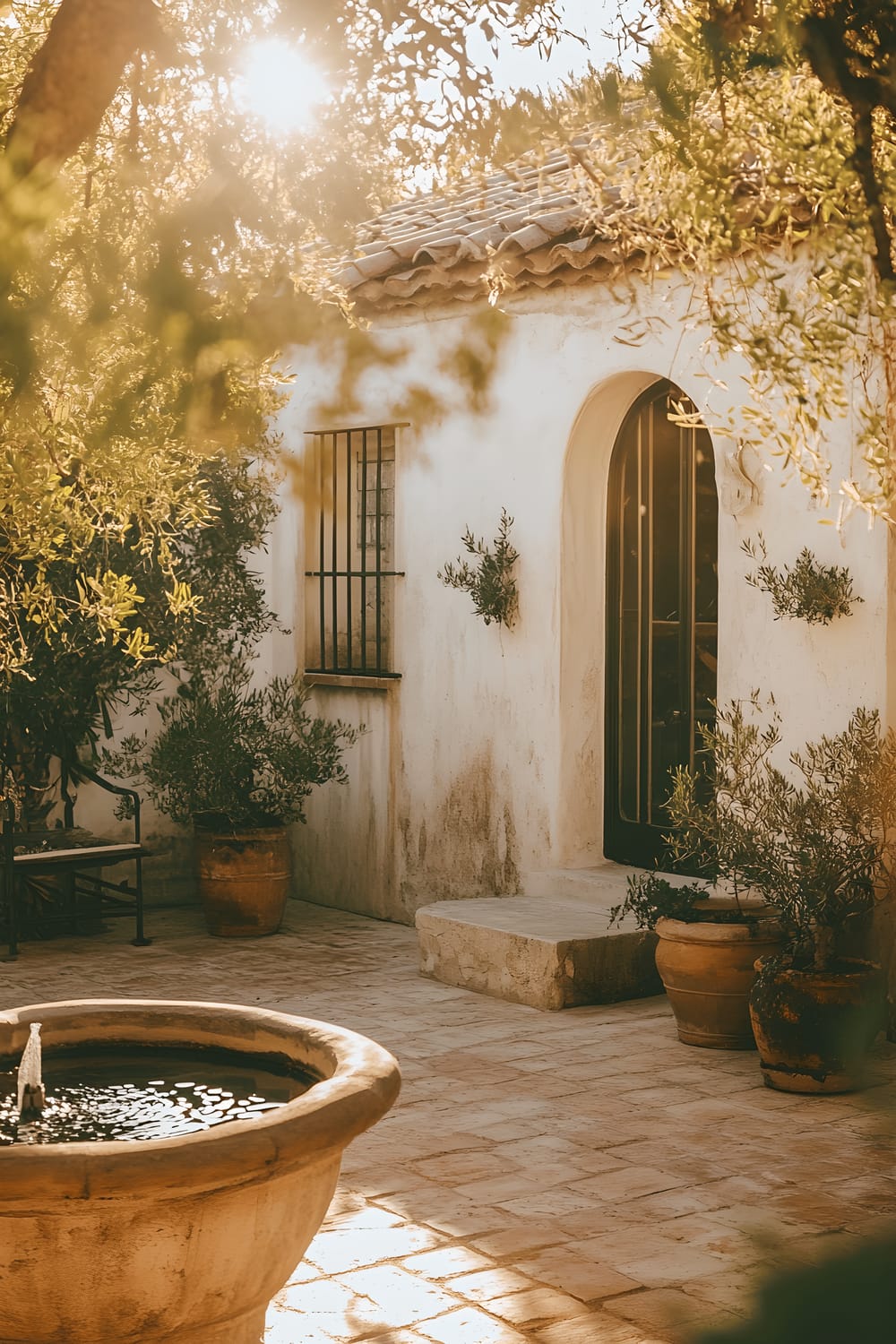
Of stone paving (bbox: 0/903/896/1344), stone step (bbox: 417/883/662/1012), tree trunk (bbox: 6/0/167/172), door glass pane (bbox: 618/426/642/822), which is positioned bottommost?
stone paving (bbox: 0/903/896/1344)

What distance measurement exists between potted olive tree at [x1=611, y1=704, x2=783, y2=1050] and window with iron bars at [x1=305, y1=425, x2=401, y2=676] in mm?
3450

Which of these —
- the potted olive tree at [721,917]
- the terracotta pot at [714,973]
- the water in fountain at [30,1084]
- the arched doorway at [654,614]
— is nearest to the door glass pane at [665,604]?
the arched doorway at [654,614]

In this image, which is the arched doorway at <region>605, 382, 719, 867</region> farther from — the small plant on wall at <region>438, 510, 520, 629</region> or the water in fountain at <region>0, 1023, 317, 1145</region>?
the water in fountain at <region>0, 1023, 317, 1145</region>

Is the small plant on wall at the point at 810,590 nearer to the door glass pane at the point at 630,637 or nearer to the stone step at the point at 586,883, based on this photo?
the door glass pane at the point at 630,637

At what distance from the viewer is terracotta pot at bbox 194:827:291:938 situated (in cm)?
950

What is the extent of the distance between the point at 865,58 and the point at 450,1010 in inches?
245

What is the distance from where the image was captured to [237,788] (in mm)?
9641

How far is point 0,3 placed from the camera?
326 cm

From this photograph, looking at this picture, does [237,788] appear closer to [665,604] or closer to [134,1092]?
[665,604]

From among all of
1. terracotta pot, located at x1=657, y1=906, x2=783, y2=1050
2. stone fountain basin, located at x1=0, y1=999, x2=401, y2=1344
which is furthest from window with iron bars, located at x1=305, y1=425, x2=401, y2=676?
stone fountain basin, located at x1=0, y1=999, x2=401, y2=1344

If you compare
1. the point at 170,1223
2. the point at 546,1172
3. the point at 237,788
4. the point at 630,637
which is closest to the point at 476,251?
the point at 630,637

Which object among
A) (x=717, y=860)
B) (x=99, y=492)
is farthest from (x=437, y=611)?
(x=99, y=492)

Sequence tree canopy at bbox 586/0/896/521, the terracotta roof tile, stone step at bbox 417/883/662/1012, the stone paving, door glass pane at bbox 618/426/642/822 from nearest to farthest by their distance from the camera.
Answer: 1. tree canopy at bbox 586/0/896/521
2. the stone paving
3. stone step at bbox 417/883/662/1012
4. the terracotta roof tile
5. door glass pane at bbox 618/426/642/822

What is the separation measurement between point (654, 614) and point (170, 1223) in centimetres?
593
